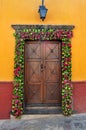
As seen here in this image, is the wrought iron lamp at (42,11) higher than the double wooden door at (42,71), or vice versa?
the wrought iron lamp at (42,11)

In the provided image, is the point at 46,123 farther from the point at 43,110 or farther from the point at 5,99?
the point at 5,99

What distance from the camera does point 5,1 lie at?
635cm

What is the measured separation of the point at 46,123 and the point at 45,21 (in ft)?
9.45

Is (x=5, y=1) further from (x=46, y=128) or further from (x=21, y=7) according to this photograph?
(x=46, y=128)

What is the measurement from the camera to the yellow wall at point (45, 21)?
6.33 metres

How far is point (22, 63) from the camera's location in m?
6.31

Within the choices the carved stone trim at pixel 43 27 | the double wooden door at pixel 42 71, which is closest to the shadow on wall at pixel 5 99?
the double wooden door at pixel 42 71

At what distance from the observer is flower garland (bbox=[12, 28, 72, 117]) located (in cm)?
623

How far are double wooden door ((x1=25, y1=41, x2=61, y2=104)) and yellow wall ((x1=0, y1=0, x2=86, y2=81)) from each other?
0.49 meters

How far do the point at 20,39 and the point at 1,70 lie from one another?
41.0 inches

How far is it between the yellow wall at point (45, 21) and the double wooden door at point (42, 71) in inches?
19.3

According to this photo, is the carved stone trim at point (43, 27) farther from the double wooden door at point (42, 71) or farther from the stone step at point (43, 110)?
the stone step at point (43, 110)

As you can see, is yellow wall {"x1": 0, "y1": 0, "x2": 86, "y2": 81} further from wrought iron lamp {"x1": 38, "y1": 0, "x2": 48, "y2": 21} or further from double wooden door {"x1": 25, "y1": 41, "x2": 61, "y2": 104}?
double wooden door {"x1": 25, "y1": 41, "x2": 61, "y2": 104}

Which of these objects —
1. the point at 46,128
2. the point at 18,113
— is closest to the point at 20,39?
the point at 18,113
